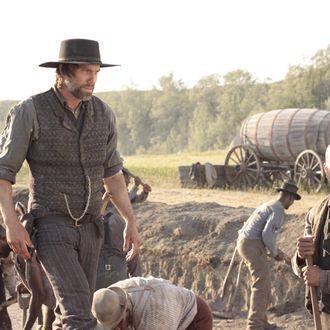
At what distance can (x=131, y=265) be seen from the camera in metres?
7.73

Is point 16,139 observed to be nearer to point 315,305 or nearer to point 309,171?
point 315,305

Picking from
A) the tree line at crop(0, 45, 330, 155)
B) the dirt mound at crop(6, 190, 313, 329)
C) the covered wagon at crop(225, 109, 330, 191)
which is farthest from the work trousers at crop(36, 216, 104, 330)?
the tree line at crop(0, 45, 330, 155)

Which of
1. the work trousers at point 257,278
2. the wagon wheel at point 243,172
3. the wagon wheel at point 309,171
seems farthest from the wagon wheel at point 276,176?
the work trousers at point 257,278

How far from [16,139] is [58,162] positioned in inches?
10.0

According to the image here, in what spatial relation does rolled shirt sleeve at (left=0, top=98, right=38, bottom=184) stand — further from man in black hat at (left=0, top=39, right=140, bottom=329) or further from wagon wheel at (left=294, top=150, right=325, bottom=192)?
wagon wheel at (left=294, top=150, right=325, bottom=192)

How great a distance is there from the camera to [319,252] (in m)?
5.03

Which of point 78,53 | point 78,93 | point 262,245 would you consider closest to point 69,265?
point 78,93

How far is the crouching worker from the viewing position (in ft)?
15.4

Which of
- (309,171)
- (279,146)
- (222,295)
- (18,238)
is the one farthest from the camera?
(279,146)

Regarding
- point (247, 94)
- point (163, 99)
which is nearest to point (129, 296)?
point (247, 94)

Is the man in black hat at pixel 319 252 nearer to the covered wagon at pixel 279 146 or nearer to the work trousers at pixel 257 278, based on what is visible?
the work trousers at pixel 257 278

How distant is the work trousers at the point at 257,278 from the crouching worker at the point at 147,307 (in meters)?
4.59

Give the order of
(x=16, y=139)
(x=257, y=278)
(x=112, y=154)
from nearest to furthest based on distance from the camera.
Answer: (x=16, y=139) < (x=112, y=154) < (x=257, y=278)

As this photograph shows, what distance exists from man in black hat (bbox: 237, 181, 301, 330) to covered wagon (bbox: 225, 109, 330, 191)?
12048mm
